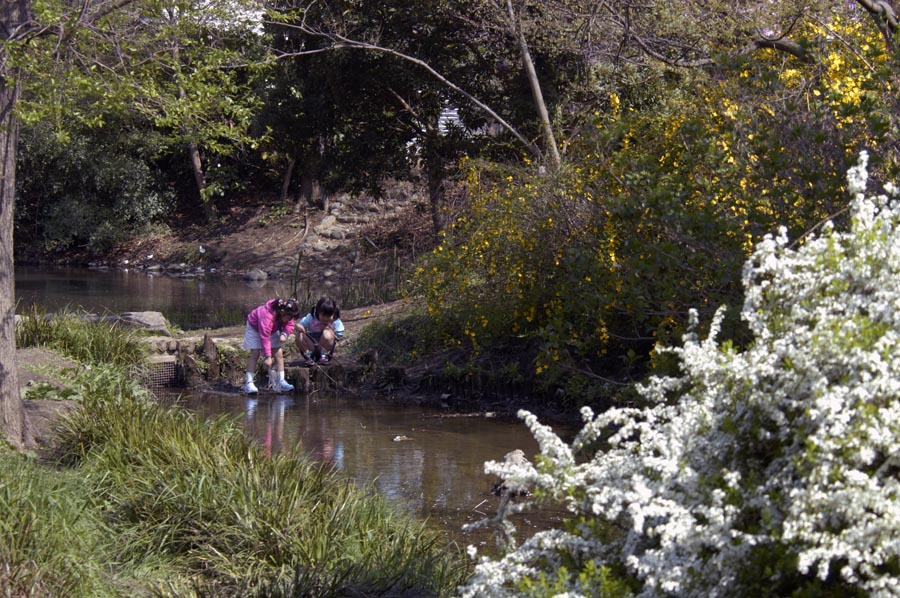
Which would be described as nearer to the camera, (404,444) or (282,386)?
(404,444)

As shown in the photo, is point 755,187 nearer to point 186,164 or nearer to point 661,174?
point 661,174

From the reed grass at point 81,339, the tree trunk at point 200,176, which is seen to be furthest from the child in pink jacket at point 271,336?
the tree trunk at point 200,176

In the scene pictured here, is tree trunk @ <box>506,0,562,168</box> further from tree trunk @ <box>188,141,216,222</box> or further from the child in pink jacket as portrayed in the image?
tree trunk @ <box>188,141,216,222</box>

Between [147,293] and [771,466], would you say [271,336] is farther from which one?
[147,293]

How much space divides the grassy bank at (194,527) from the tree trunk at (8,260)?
1.51 ft

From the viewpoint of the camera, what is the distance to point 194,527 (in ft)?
18.0

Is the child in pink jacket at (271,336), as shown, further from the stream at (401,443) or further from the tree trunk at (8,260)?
the tree trunk at (8,260)

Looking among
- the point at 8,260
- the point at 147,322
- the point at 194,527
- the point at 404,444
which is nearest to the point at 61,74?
the point at 8,260

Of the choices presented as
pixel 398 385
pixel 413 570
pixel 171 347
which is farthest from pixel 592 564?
pixel 171 347

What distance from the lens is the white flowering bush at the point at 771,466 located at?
2648mm

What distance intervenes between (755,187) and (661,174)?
1370 mm

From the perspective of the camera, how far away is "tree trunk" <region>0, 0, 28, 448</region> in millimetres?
6879

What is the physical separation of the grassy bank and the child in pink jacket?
5.40 meters

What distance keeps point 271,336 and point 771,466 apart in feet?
32.8
